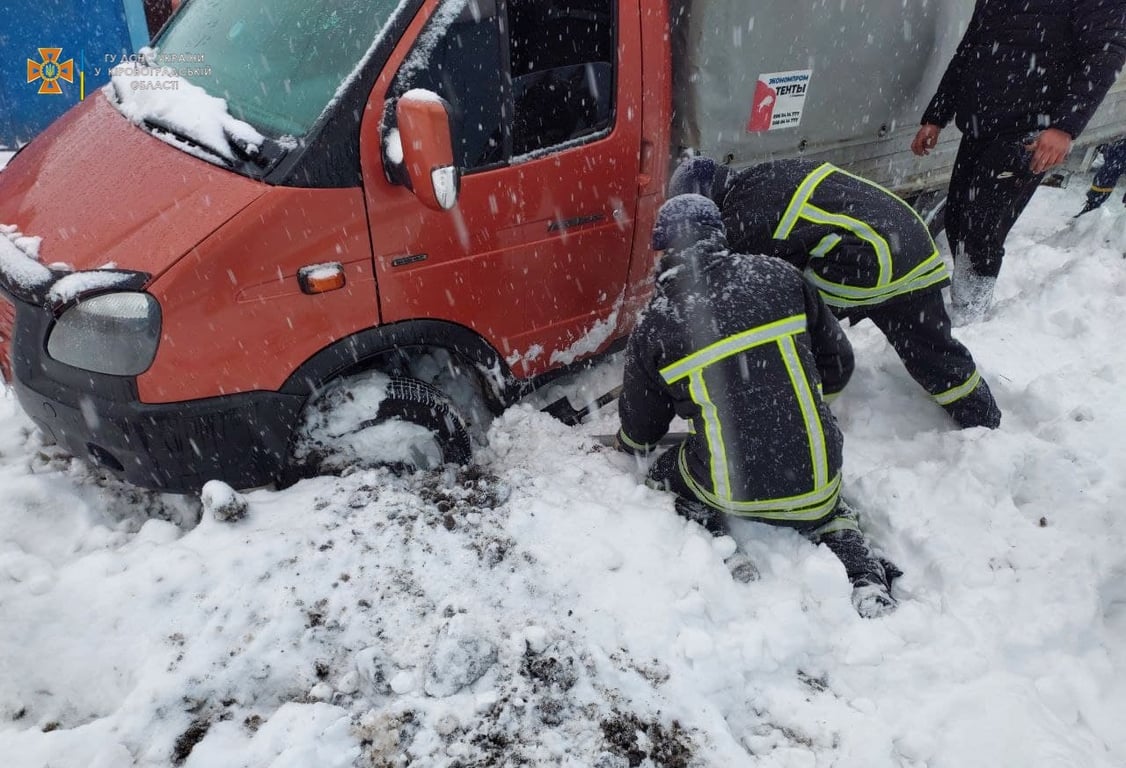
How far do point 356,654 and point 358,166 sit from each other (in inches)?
59.8

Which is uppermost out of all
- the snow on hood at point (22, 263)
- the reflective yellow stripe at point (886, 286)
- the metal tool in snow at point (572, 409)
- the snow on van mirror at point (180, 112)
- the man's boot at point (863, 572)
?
the snow on van mirror at point (180, 112)

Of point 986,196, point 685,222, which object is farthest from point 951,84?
point 685,222

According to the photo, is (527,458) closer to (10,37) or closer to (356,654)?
(356,654)

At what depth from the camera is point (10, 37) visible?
6711 millimetres

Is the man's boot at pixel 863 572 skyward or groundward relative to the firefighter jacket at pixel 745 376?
groundward

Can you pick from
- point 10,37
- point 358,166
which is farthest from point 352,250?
point 10,37

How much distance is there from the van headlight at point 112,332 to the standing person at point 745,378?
157 cm

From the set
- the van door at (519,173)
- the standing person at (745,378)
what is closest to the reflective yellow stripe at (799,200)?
the standing person at (745,378)

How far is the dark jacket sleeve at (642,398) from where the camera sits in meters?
2.57

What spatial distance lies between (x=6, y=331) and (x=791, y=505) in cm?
268

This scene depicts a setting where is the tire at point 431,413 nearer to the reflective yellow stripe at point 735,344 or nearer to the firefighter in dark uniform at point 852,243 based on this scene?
the reflective yellow stripe at point 735,344

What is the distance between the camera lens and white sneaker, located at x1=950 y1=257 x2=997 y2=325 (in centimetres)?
392

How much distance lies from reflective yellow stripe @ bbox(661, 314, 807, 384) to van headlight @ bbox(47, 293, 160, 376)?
165 centimetres

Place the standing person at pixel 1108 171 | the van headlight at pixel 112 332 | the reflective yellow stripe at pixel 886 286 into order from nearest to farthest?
the van headlight at pixel 112 332 < the reflective yellow stripe at pixel 886 286 < the standing person at pixel 1108 171
